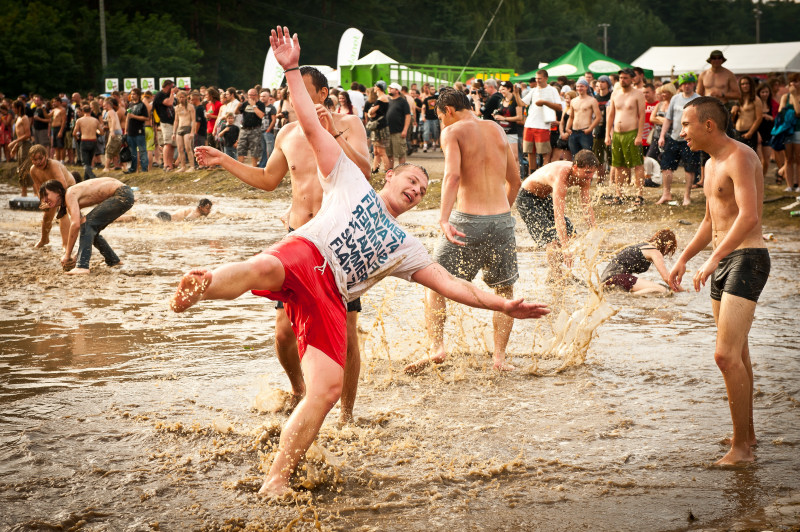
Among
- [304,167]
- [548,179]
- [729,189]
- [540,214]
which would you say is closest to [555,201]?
[548,179]

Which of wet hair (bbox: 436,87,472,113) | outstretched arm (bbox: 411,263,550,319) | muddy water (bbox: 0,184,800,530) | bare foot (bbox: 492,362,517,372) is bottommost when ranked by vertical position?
muddy water (bbox: 0,184,800,530)

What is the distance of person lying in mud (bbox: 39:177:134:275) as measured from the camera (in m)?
9.76

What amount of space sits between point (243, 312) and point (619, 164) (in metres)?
7.67

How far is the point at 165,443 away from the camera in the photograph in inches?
185

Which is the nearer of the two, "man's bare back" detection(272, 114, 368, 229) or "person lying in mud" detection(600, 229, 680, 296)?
"man's bare back" detection(272, 114, 368, 229)

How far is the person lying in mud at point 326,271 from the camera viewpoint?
12.0ft

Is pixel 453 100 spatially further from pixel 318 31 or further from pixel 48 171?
pixel 318 31

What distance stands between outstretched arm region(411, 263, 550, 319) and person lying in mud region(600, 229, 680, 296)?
15.9 feet

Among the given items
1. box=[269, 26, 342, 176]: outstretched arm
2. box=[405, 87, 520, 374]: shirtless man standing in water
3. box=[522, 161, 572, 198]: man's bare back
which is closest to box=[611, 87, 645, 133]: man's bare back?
box=[522, 161, 572, 198]: man's bare back

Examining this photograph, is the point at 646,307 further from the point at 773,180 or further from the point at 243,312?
the point at 773,180

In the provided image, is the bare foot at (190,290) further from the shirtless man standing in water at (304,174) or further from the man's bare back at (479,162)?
the man's bare back at (479,162)

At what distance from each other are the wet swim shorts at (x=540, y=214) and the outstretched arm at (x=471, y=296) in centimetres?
467

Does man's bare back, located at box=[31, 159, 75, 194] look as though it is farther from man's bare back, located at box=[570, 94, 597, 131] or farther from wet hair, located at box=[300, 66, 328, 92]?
man's bare back, located at box=[570, 94, 597, 131]

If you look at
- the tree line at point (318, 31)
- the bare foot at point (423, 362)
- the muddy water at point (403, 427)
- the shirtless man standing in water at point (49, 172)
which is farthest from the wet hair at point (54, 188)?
the tree line at point (318, 31)
